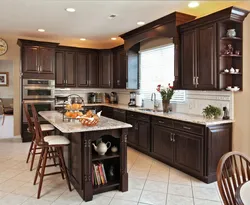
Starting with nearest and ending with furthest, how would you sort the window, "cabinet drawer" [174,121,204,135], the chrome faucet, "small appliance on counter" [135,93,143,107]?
"cabinet drawer" [174,121,204,135]
the window
the chrome faucet
"small appliance on counter" [135,93,143,107]

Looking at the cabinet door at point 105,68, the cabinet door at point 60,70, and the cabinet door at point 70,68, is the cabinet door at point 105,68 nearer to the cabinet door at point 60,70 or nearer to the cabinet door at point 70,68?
the cabinet door at point 70,68

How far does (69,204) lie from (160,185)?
130 cm

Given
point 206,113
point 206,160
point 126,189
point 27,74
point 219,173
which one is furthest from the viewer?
point 27,74

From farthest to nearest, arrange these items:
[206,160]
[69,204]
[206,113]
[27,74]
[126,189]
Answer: [27,74]
[206,113]
[206,160]
[126,189]
[69,204]

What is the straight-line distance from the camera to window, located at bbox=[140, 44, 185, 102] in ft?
16.1

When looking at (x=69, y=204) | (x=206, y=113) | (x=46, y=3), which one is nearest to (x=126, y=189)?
(x=69, y=204)

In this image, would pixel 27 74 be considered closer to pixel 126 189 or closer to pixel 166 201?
pixel 126 189

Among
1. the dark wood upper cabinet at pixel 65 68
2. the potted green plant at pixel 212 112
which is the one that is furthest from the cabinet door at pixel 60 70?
the potted green plant at pixel 212 112

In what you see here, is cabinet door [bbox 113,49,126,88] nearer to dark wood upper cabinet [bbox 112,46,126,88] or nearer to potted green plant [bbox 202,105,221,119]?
dark wood upper cabinet [bbox 112,46,126,88]

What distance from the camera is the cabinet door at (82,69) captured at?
679 centimetres

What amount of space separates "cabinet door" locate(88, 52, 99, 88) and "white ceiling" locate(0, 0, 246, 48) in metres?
1.01

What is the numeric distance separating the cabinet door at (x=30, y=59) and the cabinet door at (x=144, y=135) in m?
3.15

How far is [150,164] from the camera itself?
13.9 feet

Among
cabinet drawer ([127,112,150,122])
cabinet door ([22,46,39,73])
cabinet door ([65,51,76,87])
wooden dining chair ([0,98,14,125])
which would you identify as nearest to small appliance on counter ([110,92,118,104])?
cabinet door ([65,51,76,87])
